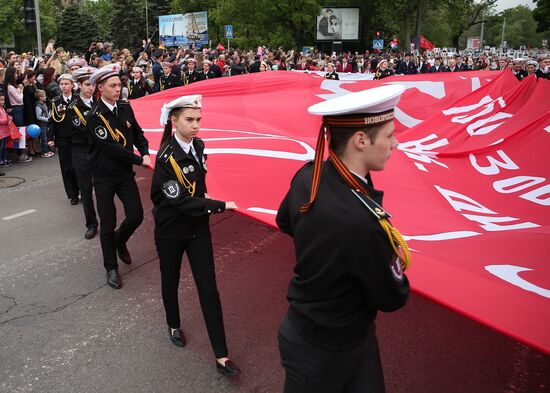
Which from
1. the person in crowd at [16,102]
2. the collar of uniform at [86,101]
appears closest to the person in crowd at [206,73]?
the person in crowd at [16,102]

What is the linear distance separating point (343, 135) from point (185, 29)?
53.4 metres

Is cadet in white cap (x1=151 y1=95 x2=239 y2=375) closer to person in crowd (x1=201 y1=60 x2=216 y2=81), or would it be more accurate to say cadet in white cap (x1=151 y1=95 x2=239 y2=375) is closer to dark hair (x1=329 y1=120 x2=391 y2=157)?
dark hair (x1=329 y1=120 x2=391 y2=157)

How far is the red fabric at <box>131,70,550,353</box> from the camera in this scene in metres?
2.63

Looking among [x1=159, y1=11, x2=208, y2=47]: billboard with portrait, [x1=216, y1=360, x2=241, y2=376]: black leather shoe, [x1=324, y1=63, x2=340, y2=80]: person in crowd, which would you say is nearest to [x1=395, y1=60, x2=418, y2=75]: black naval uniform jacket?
[x1=324, y1=63, x2=340, y2=80]: person in crowd

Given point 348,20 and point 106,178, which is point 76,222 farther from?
point 348,20

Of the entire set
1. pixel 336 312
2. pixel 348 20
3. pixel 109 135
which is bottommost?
pixel 336 312

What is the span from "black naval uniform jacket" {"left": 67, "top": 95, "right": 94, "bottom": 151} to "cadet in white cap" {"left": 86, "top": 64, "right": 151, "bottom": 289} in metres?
0.81

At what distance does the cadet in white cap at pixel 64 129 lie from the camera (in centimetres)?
648

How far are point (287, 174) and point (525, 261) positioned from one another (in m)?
2.05

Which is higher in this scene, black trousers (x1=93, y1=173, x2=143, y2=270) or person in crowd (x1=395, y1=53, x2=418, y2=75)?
person in crowd (x1=395, y1=53, x2=418, y2=75)

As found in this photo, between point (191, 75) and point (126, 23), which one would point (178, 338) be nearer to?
point (191, 75)

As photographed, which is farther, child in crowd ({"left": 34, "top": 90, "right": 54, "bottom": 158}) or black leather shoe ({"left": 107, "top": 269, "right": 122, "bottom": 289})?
child in crowd ({"left": 34, "top": 90, "right": 54, "bottom": 158})

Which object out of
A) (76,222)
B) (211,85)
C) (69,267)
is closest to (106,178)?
(69,267)

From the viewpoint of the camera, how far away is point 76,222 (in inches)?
253
